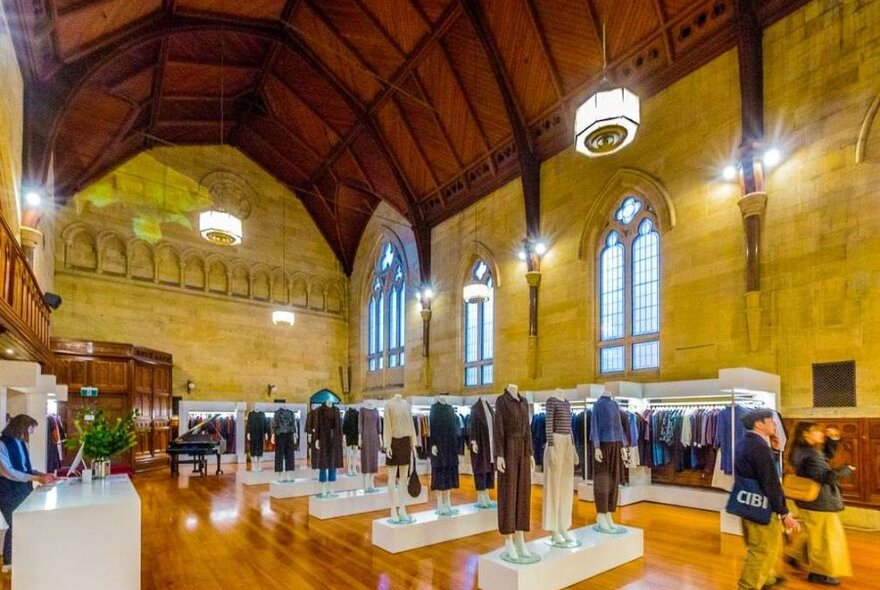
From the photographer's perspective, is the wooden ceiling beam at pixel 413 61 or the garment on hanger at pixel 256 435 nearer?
the wooden ceiling beam at pixel 413 61

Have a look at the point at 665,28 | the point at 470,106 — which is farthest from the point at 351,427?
the point at 665,28

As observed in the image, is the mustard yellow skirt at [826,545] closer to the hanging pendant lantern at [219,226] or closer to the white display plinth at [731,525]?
the white display plinth at [731,525]

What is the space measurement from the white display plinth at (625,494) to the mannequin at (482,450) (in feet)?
7.89

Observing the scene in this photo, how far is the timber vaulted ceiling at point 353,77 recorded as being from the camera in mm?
9305

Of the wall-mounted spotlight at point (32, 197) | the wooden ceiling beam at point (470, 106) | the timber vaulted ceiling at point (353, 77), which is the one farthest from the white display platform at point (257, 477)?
the wooden ceiling beam at point (470, 106)

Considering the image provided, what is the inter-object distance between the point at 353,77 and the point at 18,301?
9.40m

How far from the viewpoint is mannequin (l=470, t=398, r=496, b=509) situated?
615cm

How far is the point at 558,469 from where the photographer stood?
17.0ft

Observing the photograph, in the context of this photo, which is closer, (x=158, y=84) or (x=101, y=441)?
(x=101, y=441)

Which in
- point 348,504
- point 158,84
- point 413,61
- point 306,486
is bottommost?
point 306,486

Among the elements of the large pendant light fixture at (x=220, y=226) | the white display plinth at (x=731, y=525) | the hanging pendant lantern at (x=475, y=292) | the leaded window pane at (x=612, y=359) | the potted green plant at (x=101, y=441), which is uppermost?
the large pendant light fixture at (x=220, y=226)

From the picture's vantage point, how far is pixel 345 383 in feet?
63.5

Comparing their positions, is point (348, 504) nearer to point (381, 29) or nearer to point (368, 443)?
point (368, 443)

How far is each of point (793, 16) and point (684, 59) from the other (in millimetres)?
1644
